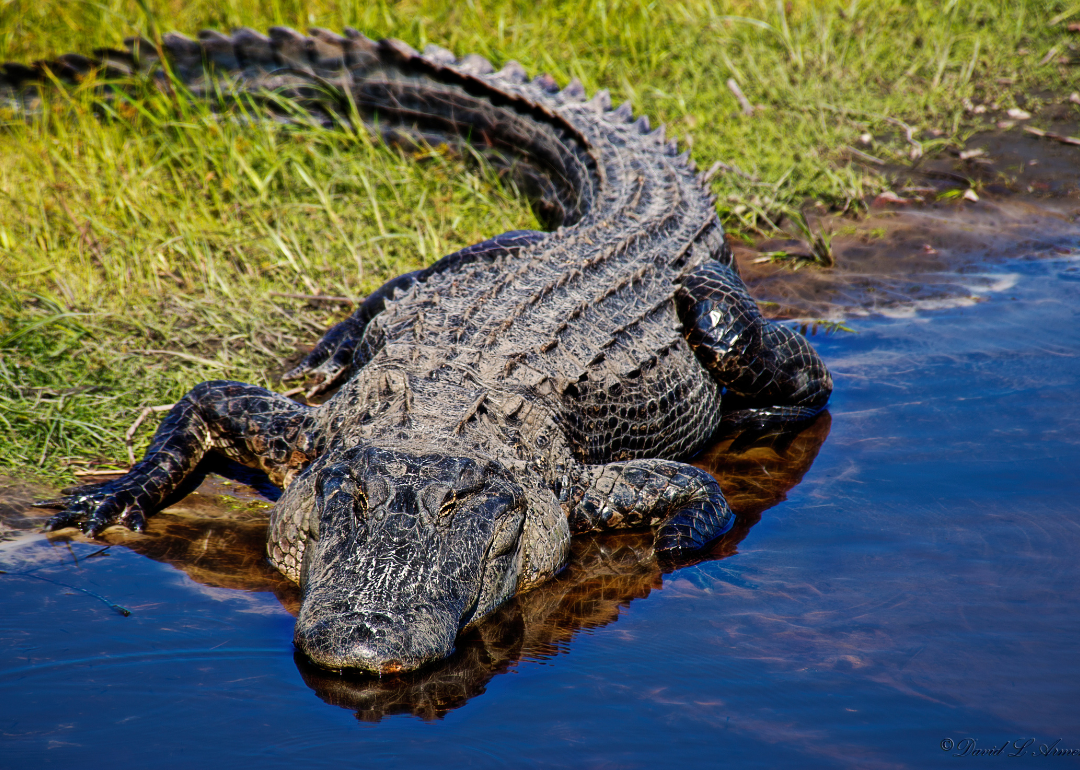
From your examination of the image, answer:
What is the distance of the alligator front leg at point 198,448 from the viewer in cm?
325

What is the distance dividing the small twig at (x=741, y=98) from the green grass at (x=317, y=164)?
7cm

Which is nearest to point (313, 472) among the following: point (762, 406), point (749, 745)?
point (749, 745)

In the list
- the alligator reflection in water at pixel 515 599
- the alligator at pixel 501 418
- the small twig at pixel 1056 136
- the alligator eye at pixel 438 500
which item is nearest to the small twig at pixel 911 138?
the small twig at pixel 1056 136

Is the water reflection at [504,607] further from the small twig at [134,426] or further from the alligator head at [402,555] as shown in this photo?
the small twig at [134,426]

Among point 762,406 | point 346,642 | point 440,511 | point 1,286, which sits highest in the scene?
point 1,286

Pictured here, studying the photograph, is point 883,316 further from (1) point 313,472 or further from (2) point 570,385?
(1) point 313,472

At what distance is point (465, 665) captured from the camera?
2.47 meters

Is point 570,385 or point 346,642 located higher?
point 570,385

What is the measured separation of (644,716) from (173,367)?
3041 mm

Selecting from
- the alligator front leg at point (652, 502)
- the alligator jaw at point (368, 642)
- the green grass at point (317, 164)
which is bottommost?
the alligator jaw at point (368, 642)

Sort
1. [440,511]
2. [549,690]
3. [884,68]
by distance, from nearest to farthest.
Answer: [549,690], [440,511], [884,68]

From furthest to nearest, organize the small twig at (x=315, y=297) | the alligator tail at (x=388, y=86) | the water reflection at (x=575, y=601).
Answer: the alligator tail at (x=388, y=86) → the small twig at (x=315, y=297) → the water reflection at (x=575, y=601)

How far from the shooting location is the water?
2152 mm

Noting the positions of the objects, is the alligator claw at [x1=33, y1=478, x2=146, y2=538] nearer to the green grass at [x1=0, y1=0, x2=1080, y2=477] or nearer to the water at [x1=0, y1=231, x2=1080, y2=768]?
the water at [x1=0, y1=231, x2=1080, y2=768]
